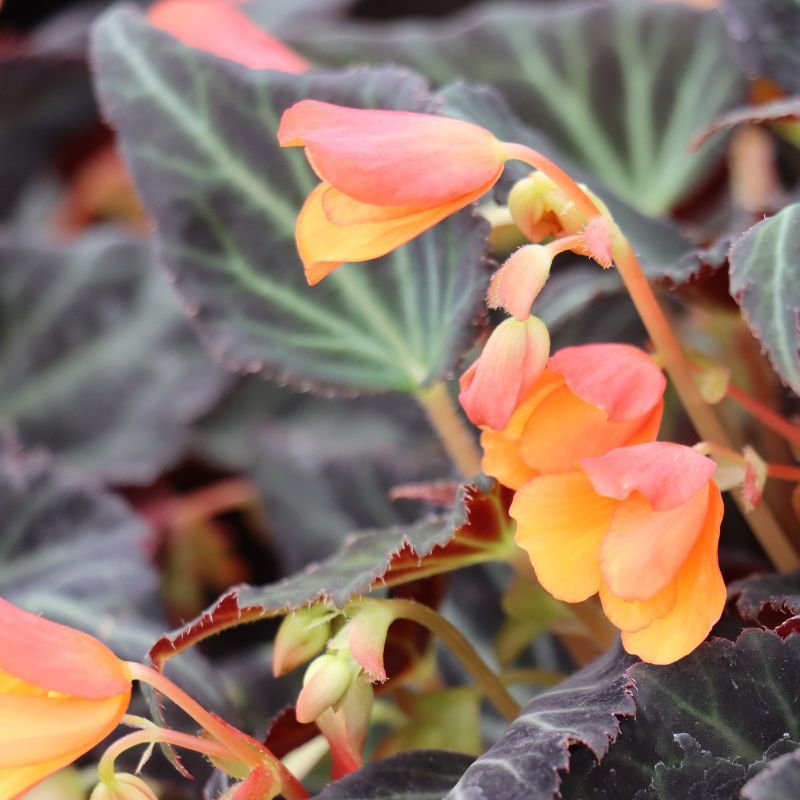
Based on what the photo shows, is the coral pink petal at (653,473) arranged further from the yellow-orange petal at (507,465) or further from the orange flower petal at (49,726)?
the orange flower petal at (49,726)

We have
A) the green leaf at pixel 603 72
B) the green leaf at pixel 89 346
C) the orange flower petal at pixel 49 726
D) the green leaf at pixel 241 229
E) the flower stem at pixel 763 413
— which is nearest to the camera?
the orange flower petal at pixel 49 726

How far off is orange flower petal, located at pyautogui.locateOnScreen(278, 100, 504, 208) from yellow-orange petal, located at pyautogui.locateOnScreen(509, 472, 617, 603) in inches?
3.8

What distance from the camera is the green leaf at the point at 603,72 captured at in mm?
706

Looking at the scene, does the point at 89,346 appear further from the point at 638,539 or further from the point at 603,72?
the point at 638,539

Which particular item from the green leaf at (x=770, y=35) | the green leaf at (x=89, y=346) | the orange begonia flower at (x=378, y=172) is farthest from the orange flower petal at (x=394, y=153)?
the green leaf at (x=89, y=346)

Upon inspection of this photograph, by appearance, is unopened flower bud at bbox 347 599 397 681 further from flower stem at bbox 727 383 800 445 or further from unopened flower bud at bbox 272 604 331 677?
flower stem at bbox 727 383 800 445

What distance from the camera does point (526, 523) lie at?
1.14 ft

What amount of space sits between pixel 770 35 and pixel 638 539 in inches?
13.1

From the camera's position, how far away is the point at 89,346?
85 centimetres

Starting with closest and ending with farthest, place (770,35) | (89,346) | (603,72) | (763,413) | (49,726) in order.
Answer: (49,726) → (763,413) → (770,35) → (603,72) → (89,346)

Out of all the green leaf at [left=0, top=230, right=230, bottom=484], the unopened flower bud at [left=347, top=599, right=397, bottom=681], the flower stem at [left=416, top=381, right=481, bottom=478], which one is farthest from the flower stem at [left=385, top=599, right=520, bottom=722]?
the green leaf at [left=0, top=230, right=230, bottom=484]

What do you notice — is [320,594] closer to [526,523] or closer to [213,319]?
[526,523]

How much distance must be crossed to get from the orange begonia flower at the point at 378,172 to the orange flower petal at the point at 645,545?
0.11 meters

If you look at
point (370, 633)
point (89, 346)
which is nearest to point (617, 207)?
point (370, 633)
